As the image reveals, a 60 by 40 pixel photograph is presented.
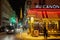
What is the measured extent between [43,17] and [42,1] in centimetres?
544

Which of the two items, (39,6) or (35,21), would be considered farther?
(35,21)

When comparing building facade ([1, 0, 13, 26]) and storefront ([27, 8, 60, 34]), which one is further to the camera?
building facade ([1, 0, 13, 26])

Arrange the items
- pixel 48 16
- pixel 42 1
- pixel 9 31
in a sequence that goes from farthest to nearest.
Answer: pixel 9 31
pixel 42 1
pixel 48 16

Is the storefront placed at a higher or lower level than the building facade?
lower

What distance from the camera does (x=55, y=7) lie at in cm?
3250

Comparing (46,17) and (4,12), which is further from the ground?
(4,12)

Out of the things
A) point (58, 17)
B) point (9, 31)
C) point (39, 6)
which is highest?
point (39, 6)

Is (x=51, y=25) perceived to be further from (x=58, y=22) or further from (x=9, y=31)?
(x=9, y=31)

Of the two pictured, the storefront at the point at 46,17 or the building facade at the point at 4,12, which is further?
the building facade at the point at 4,12

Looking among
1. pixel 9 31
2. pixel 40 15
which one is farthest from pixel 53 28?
pixel 9 31

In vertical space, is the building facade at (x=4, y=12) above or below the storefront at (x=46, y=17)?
above

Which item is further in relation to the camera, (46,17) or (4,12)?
(4,12)

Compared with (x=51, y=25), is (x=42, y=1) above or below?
above

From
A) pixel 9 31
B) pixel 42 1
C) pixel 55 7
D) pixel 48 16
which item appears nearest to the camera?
pixel 48 16
